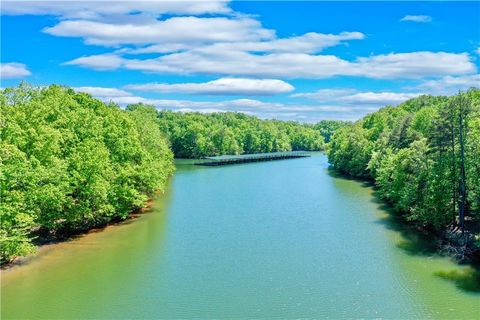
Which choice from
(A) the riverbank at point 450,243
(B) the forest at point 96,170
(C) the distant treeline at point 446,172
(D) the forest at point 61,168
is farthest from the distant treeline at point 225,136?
(A) the riverbank at point 450,243

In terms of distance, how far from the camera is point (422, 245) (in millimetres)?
28406

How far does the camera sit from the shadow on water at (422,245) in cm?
2195

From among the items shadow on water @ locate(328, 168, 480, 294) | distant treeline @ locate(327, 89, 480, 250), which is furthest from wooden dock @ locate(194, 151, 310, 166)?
distant treeline @ locate(327, 89, 480, 250)

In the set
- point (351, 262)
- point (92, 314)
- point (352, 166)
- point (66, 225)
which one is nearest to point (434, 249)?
point (351, 262)

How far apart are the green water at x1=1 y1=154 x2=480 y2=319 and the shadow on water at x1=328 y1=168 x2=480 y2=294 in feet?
0.36

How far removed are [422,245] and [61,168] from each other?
23.0 metres

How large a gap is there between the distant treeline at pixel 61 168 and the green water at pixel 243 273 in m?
1.88

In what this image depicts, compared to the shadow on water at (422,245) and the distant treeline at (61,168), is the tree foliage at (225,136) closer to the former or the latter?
the shadow on water at (422,245)

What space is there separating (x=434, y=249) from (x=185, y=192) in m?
29.9

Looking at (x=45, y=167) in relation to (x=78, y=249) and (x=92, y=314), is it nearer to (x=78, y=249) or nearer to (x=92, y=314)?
(x=78, y=249)

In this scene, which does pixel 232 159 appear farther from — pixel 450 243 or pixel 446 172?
pixel 450 243

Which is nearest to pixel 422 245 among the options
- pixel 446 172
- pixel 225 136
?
pixel 446 172

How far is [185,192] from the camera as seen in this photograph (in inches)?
→ 2012

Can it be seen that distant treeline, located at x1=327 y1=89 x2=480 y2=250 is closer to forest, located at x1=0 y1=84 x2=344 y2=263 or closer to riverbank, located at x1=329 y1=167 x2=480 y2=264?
riverbank, located at x1=329 y1=167 x2=480 y2=264
